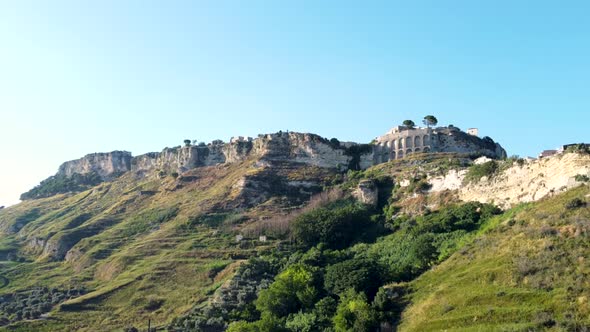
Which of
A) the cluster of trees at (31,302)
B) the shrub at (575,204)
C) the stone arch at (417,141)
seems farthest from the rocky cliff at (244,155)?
the shrub at (575,204)

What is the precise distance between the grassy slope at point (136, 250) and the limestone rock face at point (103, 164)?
21239 mm

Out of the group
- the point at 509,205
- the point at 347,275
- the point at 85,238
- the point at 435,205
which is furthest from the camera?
the point at 85,238

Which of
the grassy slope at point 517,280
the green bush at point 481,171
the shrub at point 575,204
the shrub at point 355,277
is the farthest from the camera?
the green bush at point 481,171

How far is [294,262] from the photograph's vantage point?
71.3 metres

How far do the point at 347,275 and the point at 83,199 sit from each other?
97.3m

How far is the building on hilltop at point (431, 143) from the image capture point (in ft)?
Result: 355

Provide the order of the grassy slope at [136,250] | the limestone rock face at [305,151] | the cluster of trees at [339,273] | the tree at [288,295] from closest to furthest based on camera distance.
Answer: the cluster of trees at [339,273] < the tree at [288,295] < the grassy slope at [136,250] < the limestone rock face at [305,151]

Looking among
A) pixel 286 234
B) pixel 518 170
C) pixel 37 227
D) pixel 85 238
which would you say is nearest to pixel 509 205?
pixel 518 170

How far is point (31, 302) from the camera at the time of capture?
246ft

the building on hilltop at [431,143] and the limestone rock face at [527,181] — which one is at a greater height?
the building on hilltop at [431,143]

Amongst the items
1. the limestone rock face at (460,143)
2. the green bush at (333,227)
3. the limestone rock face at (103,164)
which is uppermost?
the limestone rock face at (103,164)

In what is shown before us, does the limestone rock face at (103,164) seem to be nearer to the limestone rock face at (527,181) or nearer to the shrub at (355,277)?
the limestone rock face at (527,181)

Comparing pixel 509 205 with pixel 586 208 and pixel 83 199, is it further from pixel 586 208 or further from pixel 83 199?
pixel 83 199

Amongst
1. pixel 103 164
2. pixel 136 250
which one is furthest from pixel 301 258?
pixel 103 164
